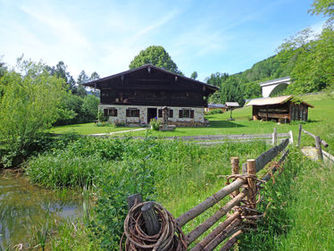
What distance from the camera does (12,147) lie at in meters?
10.2

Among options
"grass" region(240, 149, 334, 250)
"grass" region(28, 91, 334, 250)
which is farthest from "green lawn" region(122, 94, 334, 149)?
"grass" region(240, 149, 334, 250)

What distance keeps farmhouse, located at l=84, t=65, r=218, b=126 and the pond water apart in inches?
689

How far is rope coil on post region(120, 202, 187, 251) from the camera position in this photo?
4.63 feet

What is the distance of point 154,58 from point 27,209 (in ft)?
152

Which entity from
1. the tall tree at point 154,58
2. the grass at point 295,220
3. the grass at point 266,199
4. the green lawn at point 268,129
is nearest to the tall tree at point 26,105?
the green lawn at point 268,129

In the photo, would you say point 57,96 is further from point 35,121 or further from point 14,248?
point 14,248

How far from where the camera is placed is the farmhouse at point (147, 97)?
979 inches

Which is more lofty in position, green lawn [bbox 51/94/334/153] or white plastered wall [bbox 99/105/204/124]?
white plastered wall [bbox 99/105/204/124]

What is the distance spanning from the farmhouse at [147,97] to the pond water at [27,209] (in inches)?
689

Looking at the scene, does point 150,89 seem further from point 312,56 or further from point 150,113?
point 312,56

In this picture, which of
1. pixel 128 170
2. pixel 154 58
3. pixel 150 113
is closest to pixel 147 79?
pixel 150 113

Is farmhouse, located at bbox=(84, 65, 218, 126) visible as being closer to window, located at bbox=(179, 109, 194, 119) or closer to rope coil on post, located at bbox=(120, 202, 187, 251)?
window, located at bbox=(179, 109, 194, 119)

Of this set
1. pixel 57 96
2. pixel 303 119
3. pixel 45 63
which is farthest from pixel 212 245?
pixel 303 119

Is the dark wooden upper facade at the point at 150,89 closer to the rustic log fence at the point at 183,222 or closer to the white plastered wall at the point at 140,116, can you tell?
the white plastered wall at the point at 140,116
